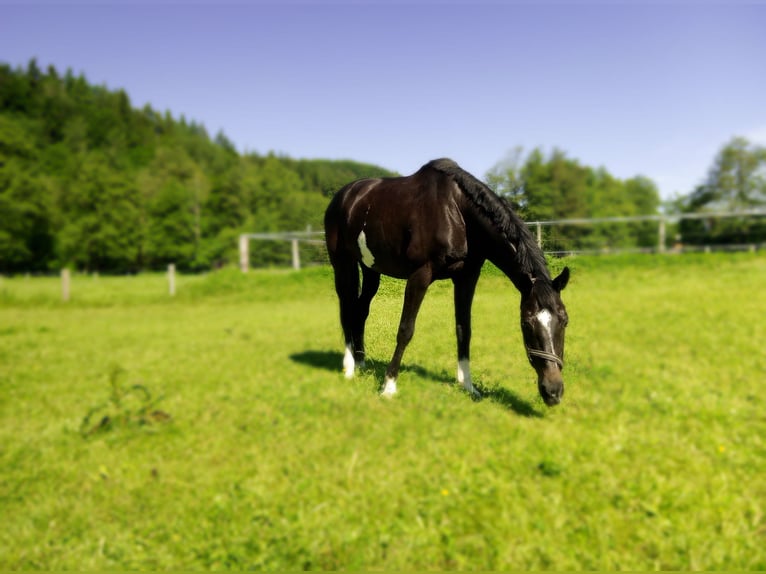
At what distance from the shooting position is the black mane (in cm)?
177

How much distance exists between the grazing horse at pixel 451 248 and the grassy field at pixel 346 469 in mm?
16767

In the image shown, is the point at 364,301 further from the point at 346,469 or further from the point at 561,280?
the point at 346,469

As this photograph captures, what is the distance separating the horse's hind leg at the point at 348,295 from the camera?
2014 mm

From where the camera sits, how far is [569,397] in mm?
1868

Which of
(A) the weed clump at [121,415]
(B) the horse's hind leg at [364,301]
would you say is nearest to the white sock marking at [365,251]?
(B) the horse's hind leg at [364,301]

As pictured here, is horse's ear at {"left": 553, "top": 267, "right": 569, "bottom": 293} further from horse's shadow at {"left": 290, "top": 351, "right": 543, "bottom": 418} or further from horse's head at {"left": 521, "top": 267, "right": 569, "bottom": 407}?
horse's shadow at {"left": 290, "top": 351, "right": 543, "bottom": 418}

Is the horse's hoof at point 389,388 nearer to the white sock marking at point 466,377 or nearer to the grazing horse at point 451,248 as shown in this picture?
the grazing horse at point 451,248

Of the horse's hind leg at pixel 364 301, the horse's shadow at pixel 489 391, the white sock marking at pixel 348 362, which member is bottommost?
the horse's shadow at pixel 489 391

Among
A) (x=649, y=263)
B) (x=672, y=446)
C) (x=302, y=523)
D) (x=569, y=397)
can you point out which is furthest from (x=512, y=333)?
(x=672, y=446)

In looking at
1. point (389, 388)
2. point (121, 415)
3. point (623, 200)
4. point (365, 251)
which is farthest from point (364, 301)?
point (121, 415)

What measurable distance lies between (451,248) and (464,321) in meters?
0.33

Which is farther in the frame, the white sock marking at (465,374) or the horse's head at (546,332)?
the white sock marking at (465,374)

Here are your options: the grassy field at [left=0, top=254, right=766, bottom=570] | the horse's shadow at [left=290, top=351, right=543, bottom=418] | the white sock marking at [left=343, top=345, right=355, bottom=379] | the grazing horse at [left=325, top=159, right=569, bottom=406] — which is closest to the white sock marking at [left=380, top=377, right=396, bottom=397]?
the grazing horse at [left=325, top=159, right=569, bottom=406]

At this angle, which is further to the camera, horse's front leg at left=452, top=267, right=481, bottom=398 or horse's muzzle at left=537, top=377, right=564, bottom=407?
horse's front leg at left=452, top=267, right=481, bottom=398
